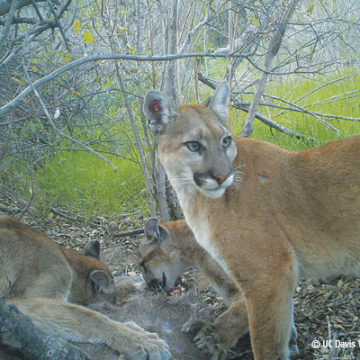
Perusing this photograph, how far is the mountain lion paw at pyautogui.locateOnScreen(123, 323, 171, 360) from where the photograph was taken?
344 centimetres

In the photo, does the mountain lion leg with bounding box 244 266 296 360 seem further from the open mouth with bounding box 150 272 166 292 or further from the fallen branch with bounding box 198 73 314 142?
the fallen branch with bounding box 198 73 314 142

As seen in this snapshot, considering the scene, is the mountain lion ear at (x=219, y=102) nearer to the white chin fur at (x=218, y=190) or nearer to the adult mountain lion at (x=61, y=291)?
the white chin fur at (x=218, y=190)

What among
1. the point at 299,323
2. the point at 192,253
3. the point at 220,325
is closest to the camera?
the point at 220,325

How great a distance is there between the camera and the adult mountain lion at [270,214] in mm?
3547

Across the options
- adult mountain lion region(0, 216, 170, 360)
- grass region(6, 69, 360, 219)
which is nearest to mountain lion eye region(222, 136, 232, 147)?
adult mountain lion region(0, 216, 170, 360)

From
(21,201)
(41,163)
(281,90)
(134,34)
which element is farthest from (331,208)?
(281,90)

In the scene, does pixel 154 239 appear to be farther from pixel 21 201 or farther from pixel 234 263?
pixel 21 201

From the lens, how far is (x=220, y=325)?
4.12 metres

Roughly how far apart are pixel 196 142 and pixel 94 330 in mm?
1479

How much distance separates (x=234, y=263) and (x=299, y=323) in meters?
1.21

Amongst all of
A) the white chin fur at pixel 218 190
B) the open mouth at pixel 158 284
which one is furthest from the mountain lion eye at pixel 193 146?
the open mouth at pixel 158 284

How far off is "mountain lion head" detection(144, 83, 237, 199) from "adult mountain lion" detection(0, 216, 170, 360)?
1.08 metres

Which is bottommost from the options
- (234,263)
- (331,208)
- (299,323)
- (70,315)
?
(299,323)

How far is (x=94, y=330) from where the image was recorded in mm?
3508
